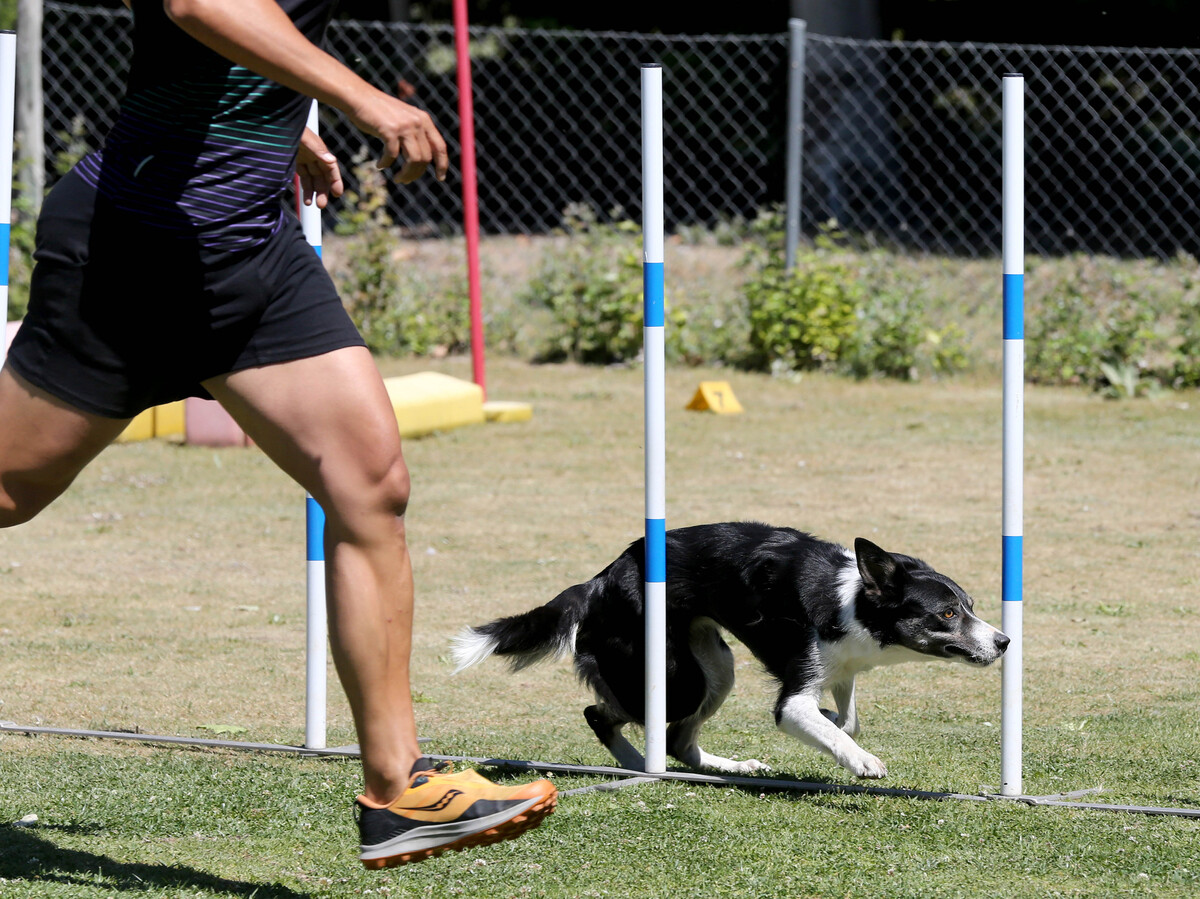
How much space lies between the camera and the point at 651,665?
12.2 ft

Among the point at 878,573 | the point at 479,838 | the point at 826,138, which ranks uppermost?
the point at 826,138

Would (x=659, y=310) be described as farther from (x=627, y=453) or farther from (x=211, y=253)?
(x=627, y=453)

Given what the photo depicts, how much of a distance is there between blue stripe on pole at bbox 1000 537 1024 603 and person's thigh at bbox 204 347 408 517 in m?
1.60

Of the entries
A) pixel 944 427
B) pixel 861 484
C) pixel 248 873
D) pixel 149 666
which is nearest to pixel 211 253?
pixel 248 873

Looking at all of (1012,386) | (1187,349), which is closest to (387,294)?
(1187,349)

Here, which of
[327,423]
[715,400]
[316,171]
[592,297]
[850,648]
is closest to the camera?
[327,423]

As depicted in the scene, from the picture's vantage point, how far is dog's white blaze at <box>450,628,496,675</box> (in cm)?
399

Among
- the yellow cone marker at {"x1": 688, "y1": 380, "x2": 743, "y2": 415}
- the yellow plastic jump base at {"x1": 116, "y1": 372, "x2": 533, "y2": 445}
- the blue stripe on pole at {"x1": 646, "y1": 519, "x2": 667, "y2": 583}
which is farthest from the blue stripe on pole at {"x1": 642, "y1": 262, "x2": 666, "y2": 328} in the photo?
Answer: the yellow cone marker at {"x1": 688, "y1": 380, "x2": 743, "y2": 415}

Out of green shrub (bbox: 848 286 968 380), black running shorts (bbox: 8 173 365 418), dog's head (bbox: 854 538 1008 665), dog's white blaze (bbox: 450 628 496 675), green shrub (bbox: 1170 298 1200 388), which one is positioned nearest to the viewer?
black running shorts (bbox: 8 173 365 418)

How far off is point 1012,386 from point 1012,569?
17.1 inches

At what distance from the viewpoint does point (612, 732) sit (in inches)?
160

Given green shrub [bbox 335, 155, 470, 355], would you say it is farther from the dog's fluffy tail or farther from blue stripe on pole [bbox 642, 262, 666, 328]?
blue stripe on pole [bbox 642, 262, 666, 328]

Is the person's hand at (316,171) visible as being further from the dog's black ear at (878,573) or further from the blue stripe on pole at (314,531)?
the dog's black ear at (878,573)

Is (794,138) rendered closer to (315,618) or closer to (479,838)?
(315,618)
